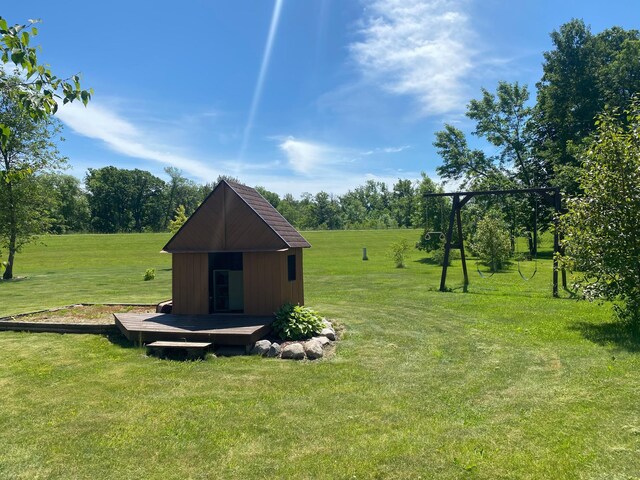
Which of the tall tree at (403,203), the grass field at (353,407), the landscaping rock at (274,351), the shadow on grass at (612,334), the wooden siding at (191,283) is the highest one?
the tall tree at (403,203)

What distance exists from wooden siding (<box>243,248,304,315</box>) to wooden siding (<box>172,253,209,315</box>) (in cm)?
119

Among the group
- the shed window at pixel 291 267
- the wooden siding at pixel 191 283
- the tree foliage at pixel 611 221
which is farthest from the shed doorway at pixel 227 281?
the tree foliage at pixel 611 221

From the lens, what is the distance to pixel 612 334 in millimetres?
9656

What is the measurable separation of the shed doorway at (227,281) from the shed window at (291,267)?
1.40m

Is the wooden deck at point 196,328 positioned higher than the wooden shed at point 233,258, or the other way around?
the wooden shed at point 233,258

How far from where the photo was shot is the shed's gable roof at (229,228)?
35.5 ft

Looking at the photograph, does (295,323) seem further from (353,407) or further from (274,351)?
(353,407)

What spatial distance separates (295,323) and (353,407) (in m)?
3.92

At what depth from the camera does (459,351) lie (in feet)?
29.2

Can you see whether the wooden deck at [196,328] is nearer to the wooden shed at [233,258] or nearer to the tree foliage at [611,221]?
the wooden shed at [233,258]

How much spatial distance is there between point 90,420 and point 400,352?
5795mm

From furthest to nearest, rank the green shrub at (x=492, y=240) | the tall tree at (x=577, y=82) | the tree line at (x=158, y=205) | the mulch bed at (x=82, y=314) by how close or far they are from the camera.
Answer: the tree line at (x=158, y=205) → the tall tree at (x=577, y=82) → the green shrub at (x=492, y=240) → the mulch bed at (x=82, y=314)

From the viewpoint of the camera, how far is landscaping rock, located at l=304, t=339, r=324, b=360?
28.3 ft

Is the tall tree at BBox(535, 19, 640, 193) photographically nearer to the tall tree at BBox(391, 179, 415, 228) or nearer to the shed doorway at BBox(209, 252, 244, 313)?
the shed doorway at BBox(209, 252, 244, 313)
